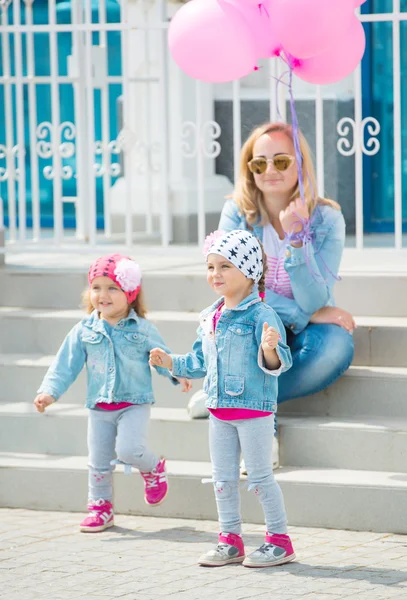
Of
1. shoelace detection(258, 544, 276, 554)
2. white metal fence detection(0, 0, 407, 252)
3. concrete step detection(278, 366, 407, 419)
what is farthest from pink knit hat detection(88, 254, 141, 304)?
white metal fence detection(0, 0, 407, 252)

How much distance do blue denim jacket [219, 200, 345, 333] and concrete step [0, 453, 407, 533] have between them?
73 cm

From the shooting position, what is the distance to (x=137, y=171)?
31.3ft

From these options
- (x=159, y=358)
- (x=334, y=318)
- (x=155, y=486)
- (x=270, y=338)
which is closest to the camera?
(x=270, y=338)

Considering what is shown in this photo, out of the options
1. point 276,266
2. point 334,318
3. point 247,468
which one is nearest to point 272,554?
point 247,468

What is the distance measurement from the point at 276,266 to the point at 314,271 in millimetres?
236

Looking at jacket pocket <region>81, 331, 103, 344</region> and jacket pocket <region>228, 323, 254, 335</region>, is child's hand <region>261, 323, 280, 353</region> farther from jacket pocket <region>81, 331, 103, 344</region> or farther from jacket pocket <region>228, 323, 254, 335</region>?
jacket pocket <region>81, 331, 103, 344</region>

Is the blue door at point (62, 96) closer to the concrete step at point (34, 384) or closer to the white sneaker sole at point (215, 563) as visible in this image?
the concrete step at point (34, 384)

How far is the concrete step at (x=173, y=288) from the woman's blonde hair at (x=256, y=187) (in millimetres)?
891

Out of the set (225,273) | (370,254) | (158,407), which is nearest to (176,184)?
(370,254)

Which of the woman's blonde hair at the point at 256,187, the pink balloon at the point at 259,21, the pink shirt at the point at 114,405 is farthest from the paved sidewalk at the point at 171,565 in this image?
the pink balloon at the point at 259,21

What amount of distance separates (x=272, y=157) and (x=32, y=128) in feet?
9.66

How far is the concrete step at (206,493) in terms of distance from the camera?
555cm

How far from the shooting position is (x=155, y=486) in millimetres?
5742

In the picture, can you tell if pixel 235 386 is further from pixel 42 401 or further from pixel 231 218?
pixel 231 218
